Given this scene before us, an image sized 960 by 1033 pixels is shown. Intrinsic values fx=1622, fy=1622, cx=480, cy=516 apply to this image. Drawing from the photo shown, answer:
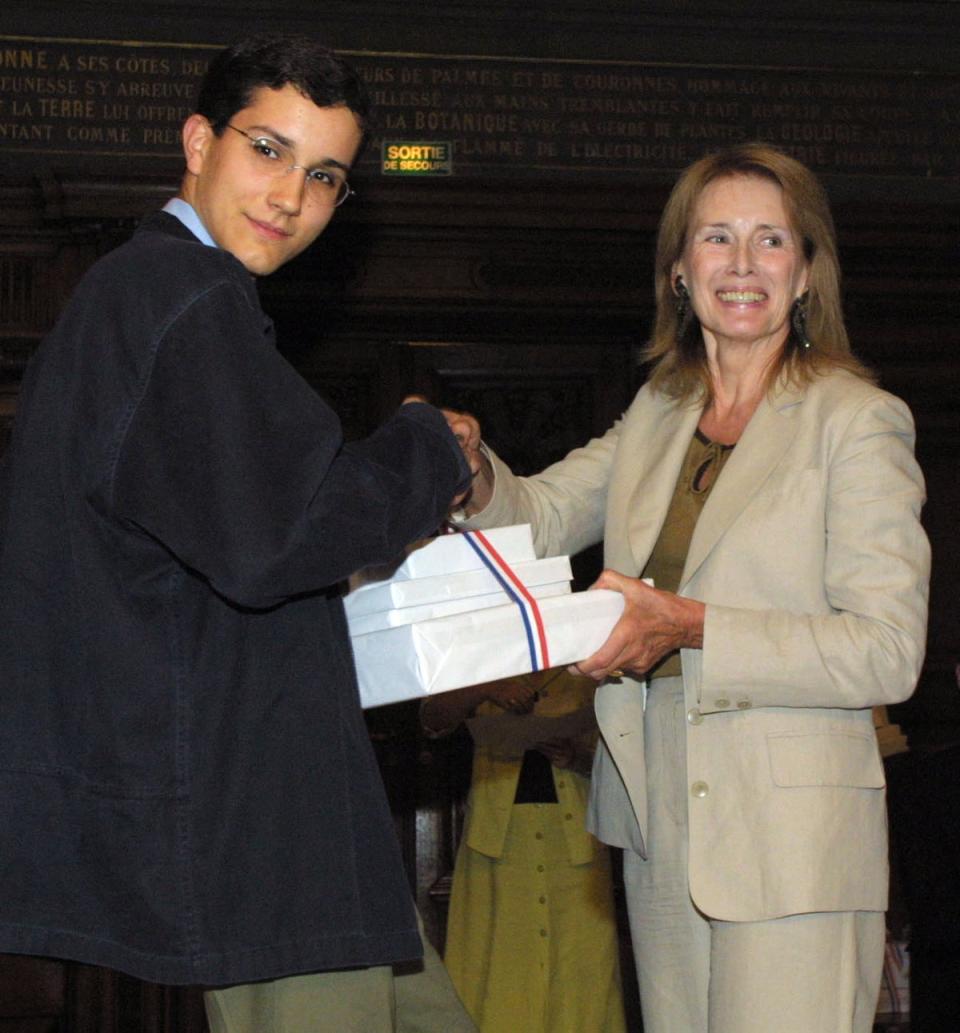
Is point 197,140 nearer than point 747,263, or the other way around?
point 197,140

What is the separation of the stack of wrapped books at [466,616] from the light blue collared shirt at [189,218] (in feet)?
1.65

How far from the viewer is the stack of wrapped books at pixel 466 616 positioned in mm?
2072

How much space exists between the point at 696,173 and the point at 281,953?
1.64 meters

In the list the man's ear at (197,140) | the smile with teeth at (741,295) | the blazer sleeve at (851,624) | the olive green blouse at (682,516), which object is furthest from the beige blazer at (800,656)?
the man's ear at (197,140)

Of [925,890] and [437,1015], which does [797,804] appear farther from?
[925,890]

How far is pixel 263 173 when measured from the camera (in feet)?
7.18

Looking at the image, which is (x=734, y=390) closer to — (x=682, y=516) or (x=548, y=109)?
(x=682, y=516)

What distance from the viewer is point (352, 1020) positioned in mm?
1938

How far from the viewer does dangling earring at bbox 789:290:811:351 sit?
111 inches

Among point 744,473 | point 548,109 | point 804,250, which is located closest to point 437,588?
point 744,473

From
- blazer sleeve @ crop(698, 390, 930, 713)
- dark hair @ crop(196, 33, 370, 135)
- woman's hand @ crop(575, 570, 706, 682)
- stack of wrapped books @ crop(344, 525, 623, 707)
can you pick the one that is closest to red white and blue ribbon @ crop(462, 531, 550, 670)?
stack of wrapped books @ crop(344, 525, 623, 707)

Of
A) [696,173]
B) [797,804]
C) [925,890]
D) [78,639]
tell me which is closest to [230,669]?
[78,639]

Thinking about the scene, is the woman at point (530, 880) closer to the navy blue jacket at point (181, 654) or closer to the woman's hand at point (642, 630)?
the woman's hand at point (642, 630)

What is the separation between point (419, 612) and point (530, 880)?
3.09 m
